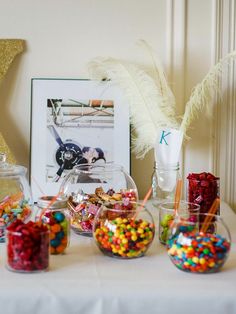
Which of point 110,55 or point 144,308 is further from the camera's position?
point 110,55

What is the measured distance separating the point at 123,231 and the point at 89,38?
836 mm

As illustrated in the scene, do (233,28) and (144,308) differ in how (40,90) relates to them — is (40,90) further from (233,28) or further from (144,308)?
(144,308)

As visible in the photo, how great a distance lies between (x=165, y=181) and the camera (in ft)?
5.17

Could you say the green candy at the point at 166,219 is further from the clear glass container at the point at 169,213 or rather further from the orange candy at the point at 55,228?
the orange candy at the point at 55,228

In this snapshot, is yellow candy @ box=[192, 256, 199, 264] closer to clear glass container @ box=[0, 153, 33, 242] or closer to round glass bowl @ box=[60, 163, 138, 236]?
round glass bowl @ box=[60, 163, 138, 236]

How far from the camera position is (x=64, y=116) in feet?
5.50

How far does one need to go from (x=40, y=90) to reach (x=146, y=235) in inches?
29.4

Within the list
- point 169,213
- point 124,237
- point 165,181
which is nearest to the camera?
point 124,237

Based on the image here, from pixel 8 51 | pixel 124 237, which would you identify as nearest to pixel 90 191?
pixel 124 237

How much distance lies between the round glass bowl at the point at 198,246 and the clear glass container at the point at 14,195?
0.39 m

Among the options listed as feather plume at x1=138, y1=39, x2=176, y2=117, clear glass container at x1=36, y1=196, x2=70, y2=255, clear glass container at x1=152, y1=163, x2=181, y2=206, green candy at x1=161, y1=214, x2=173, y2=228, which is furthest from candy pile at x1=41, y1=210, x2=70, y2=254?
feather plume at x1=138, y1=39, x2=176, y2=117

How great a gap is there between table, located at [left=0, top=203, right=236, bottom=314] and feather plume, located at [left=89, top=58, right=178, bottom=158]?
648mm

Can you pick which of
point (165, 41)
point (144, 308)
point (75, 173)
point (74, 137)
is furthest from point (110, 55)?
point (144, 308)

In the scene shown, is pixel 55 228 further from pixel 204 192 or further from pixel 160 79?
pixel 160 79
